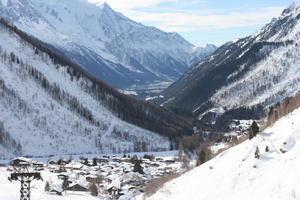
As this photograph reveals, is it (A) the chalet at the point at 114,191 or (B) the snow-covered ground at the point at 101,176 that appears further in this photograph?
(A) the chalet at the point at 114,191

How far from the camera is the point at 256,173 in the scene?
30875 millimetres

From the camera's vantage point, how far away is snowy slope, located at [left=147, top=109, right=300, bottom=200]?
89.7ft

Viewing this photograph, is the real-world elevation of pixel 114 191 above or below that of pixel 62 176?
below

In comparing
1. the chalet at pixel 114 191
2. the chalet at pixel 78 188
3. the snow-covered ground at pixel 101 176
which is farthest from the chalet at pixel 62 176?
the chalet at pixel 114 191

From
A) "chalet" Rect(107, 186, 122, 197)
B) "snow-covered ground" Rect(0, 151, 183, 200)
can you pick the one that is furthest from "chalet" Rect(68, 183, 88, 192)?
"chalet" Rect(107, 186, 122, 197)

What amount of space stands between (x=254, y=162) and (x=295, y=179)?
576 cm

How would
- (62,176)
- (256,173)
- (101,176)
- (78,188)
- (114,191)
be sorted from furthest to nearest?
(101,176) → (62,176) → (78,188) → (114,191) → (256,173)

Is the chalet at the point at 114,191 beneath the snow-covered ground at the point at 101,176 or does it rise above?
beneath

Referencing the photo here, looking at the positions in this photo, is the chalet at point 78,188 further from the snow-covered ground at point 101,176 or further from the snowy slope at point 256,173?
the snowy slope at point 256,173

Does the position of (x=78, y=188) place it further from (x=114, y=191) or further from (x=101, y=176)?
(x=101, y=176)

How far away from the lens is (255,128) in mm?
39875

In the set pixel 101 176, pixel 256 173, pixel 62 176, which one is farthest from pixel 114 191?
pixel 256 173

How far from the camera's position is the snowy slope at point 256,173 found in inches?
1077

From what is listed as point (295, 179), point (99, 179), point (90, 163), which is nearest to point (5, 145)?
point (90, 163)
